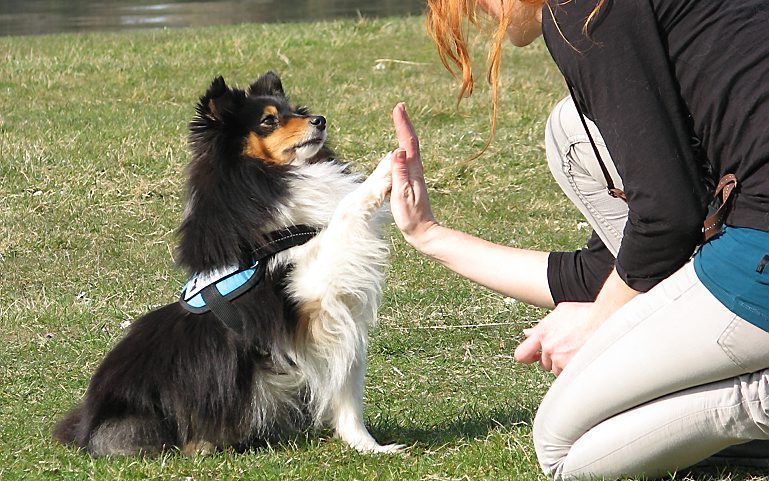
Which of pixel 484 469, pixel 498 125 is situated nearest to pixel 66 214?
A: pixel 498 125

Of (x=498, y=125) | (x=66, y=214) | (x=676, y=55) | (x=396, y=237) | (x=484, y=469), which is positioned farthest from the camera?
(x=498, y=125)

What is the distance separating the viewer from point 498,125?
324 inches

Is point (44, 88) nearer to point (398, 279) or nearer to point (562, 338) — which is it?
point (398, 279)

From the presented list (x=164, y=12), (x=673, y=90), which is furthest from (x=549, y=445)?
(x=164, y=12)

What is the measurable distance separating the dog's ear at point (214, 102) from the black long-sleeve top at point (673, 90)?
4.81 ft

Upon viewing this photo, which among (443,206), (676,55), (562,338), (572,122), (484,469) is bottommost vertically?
(443,206)

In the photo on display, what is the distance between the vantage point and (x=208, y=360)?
3.24 m

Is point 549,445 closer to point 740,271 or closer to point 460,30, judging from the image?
point 740,271

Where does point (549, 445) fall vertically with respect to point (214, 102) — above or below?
below

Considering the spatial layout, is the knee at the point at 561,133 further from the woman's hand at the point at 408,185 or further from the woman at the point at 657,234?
the woman's hand at the point at 408,185

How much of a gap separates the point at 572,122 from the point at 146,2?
16.9 m

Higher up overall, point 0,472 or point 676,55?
point 676,55

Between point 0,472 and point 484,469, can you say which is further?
point 0,472

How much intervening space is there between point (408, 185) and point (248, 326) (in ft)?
2.35
